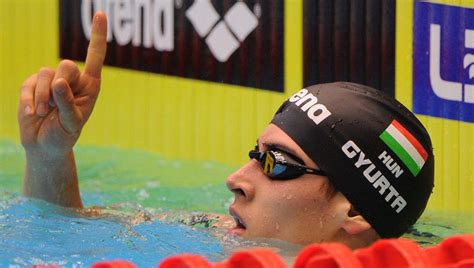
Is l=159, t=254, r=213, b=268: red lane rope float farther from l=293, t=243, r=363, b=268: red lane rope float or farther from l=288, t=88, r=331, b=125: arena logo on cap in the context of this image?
l=288, t=88, r=331, b=125: arena logo on cap

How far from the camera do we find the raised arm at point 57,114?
268cm

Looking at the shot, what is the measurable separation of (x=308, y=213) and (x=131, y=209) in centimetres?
91

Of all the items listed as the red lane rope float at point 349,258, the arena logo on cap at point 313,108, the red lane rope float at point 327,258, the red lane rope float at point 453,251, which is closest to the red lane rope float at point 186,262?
the red lane rope float at point 349,258

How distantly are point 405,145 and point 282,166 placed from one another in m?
0.28

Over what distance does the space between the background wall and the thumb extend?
1498 millimetres

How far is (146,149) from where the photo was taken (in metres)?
4.95

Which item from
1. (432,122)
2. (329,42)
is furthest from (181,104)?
(432,122)

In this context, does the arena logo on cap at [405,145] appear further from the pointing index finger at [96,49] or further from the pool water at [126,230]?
the pointing index finger at [96,49]

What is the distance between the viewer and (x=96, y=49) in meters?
2.82

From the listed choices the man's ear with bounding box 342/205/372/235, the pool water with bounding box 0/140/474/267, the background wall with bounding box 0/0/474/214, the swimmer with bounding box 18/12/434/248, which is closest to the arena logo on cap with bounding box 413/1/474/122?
the background wall with bounding box 0/0/474/214

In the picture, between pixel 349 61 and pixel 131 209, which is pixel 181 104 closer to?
pixel 349 61

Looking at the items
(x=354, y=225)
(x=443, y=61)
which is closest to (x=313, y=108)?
(x=354, y=225)

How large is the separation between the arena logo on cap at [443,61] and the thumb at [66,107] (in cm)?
149

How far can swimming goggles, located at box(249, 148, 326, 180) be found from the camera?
249cm
